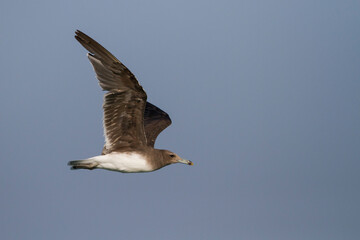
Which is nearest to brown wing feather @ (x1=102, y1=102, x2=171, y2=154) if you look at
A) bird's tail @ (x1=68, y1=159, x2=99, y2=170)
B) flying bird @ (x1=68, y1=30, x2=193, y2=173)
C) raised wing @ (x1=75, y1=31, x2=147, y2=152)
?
flying bird @ (x1=68, y1=30, x2=193, y2=173)

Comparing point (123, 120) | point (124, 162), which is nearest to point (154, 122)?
point (123, 120)

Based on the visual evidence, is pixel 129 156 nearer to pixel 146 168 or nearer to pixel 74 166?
pixel 146 168

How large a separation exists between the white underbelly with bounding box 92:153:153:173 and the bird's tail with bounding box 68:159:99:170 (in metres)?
0.12

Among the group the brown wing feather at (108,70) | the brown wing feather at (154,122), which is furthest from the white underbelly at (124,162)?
the brown wing feather at (154,122)

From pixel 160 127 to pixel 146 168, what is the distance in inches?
148

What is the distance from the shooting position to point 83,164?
13.9 meters

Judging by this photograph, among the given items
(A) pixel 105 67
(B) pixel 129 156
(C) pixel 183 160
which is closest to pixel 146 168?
(B) pixel 129 156

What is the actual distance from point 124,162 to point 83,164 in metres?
1.10

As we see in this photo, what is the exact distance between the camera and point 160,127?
1797 centimetres

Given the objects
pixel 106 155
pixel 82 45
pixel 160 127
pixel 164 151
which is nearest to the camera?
pixel 82 45

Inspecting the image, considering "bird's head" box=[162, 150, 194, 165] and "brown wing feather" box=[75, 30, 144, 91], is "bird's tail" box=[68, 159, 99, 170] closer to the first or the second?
"brown wing feather" box=[75, 30, 144, 91]

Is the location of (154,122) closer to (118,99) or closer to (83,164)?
(118,99)

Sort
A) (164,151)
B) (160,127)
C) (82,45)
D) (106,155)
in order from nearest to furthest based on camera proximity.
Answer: (82,45) < (106,155) < (164,151) < (160,127)

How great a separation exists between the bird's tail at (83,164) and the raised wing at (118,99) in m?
0.73
